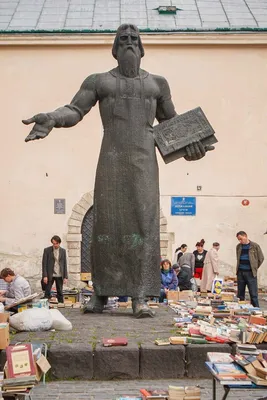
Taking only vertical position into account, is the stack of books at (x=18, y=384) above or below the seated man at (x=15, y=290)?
below

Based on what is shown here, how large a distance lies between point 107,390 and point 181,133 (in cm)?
293

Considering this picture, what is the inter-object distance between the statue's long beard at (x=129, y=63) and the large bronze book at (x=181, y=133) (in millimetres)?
631

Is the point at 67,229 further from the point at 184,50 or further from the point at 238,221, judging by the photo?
the point at 184,50

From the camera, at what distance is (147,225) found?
24.2 feet

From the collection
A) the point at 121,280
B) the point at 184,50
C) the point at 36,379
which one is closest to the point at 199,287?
the point at 184,50

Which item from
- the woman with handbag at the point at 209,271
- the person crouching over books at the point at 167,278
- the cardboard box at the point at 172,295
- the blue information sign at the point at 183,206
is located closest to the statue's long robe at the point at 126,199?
the cardboard box at the point at 172,295

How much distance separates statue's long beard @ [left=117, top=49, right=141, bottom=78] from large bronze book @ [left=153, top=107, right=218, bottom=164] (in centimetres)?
63

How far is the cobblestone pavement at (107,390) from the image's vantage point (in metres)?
5.50

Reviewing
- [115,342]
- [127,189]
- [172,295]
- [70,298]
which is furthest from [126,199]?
[70,298]

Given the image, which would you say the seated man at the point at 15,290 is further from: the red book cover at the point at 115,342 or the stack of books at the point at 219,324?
the red book cover at the point at 115,342

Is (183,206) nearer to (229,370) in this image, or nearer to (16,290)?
(16,290)

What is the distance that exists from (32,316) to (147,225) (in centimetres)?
147

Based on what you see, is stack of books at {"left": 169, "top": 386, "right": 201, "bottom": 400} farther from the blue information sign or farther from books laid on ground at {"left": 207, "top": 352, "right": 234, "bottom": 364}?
the blue information sign

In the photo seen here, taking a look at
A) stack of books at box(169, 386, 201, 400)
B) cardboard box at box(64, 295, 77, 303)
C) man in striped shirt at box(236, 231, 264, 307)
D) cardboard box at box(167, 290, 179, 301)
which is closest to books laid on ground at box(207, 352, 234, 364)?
stack of books at box(169, 386, 201, 400)
